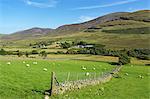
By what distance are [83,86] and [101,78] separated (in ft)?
20.7

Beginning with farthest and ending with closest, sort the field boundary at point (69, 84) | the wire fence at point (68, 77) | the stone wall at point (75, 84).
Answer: the wire fence at point (68, 77)
the stone wall at point (75, 84)
the field boundary at point (69, 84)

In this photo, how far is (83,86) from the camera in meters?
30.7

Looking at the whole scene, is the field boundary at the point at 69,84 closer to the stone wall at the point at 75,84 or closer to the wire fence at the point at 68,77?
the stone wall at the point at 75,84

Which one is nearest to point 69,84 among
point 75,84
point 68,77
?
point 75,84

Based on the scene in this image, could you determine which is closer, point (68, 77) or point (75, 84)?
point (75, 84)

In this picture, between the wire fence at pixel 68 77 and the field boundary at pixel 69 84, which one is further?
the wire fence at pixel 68 77

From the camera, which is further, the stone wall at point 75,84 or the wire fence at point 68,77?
the wire fence at point 68,77

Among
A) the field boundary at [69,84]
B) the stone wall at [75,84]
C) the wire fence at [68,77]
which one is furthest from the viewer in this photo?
the wire fence at [68,77]

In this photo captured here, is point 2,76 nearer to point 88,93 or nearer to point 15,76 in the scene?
point 15,76

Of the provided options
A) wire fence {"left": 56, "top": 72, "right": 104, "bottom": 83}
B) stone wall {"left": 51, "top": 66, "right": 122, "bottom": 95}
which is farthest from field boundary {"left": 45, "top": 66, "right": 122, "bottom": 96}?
wire fence {"left": 56, "top": 72, "right": 104, "bottom": 83}

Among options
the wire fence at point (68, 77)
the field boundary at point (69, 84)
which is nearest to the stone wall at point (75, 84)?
the field boundary at point (69, 84)

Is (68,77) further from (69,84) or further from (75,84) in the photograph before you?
(69,84)

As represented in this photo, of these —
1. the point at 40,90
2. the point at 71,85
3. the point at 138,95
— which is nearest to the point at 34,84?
the point at 40,90

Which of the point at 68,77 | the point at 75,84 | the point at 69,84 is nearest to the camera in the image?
the point at 69,84
